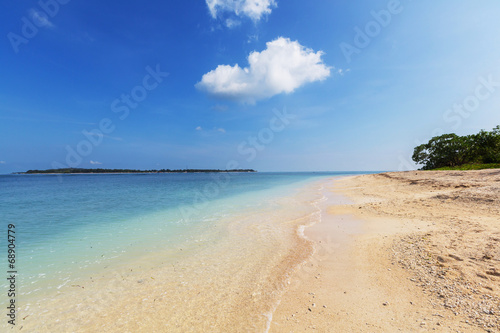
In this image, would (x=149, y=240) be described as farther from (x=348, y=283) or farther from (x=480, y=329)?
(x=480, y=329)

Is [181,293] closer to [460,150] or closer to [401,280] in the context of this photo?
[401,280]

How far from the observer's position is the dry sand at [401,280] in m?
3.69

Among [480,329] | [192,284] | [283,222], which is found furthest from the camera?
[283,222]

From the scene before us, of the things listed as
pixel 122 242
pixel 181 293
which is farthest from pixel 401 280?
pixel 122 242

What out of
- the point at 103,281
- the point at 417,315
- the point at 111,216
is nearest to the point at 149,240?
the point at 103,281

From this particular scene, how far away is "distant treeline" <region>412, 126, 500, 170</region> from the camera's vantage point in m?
46.1

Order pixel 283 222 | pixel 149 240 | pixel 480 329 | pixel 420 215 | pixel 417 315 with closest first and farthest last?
1. pixel 480 329
2. pixel 417 315
3. pixel 149 240
4. pixel 420 215
5. pixel 283 222

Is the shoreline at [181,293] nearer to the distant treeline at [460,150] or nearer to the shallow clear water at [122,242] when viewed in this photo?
the shallow clear water at [122,242]

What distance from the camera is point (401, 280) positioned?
5020mm

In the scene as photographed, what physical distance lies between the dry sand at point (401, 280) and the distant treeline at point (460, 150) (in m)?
53.9

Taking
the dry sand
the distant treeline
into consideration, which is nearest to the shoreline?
the dry sand

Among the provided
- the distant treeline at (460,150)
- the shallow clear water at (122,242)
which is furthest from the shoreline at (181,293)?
the distant treeline at (460,150)

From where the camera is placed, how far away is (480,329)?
323 cm

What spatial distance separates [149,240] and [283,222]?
7134 millimetres
